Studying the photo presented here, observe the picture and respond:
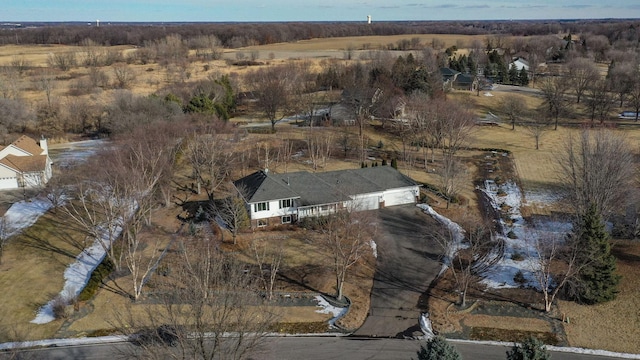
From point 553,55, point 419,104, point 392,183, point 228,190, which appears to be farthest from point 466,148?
point 553,55

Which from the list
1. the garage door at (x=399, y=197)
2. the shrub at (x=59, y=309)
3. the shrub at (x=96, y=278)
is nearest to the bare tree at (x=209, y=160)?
the shrub at (x=96, y=278)

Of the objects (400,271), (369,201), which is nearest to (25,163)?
(369,201)

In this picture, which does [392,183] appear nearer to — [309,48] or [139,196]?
[139,196]

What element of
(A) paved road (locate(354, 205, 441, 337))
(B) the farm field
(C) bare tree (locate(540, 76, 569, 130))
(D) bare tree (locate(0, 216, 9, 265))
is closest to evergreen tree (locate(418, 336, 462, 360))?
(A) paved road (locate(354, 205, 441, 337))

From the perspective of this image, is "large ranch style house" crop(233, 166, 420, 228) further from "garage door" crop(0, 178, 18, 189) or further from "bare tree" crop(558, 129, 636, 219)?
"garage door" crop(0, 178, 18, 189)

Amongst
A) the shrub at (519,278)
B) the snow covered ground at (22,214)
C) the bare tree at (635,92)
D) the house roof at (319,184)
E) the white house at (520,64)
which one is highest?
the white house at (520,64)

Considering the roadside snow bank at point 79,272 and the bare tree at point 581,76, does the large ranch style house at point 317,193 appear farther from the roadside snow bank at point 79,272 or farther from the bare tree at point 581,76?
the bare tree at point 581,76

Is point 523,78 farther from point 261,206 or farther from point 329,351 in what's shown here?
point 329,351
